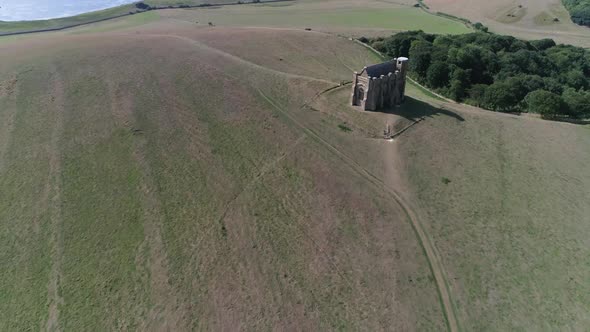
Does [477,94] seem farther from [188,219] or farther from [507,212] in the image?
[188,219]

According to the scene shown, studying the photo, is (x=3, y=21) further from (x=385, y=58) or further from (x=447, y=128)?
(x=447, y=128)

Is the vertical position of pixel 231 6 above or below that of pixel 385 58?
above

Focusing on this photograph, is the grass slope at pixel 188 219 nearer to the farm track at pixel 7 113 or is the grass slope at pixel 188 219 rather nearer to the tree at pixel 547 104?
the farm track at pixel 7 113

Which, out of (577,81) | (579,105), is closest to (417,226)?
(579,105)

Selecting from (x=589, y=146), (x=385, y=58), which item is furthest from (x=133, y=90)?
(x=589, y=146)

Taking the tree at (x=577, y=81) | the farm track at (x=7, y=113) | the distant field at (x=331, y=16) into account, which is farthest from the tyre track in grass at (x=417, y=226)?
the distant field at (x=331, y=16)
